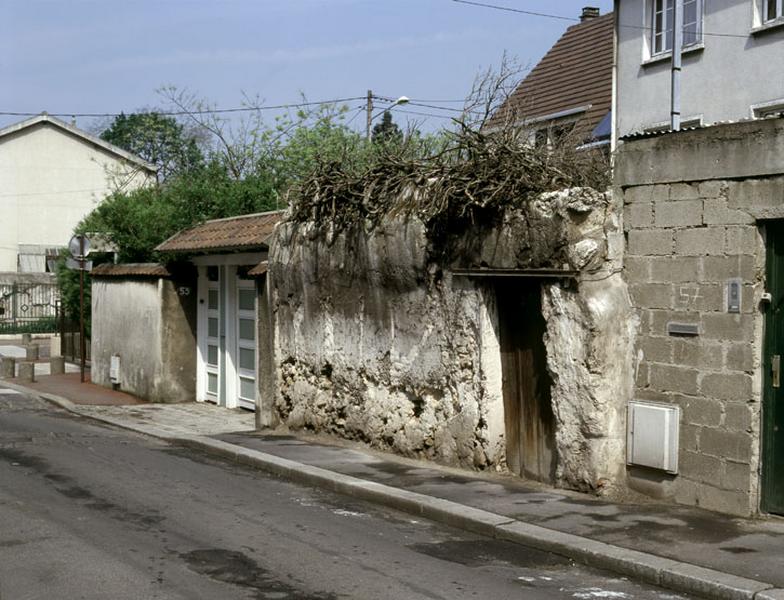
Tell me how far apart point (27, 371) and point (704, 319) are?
17.0 m

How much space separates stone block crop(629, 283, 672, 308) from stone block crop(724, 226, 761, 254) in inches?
27.1

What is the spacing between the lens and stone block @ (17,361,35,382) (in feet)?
70.0

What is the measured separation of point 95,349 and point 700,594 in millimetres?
16567

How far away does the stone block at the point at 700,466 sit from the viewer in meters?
7.84

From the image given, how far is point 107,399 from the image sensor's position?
18.5 metres

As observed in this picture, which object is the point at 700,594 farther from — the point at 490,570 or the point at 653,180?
the point at 653,180

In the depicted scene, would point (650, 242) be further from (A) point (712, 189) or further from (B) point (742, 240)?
(B) point (742, 240)

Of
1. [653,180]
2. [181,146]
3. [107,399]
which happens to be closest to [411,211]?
[653,180]

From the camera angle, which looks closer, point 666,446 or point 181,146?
point 666,446

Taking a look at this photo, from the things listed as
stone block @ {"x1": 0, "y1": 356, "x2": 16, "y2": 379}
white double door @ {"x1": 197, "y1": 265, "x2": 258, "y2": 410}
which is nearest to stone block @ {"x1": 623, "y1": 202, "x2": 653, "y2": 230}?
white double door @ {"x1": 197, "y1": 265, "x2": 258, "y2": 410}

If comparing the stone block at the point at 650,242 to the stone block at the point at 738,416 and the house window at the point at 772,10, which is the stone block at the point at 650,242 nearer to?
the stone block at the point at 738,416

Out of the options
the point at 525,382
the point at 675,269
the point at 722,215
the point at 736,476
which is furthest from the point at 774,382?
the point at 525,382

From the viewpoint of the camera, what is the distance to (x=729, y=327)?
7766 millimetres

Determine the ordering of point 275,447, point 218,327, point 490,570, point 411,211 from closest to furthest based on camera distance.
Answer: point 490,570 < point 411,211 < point 275,447 < point 218,327
